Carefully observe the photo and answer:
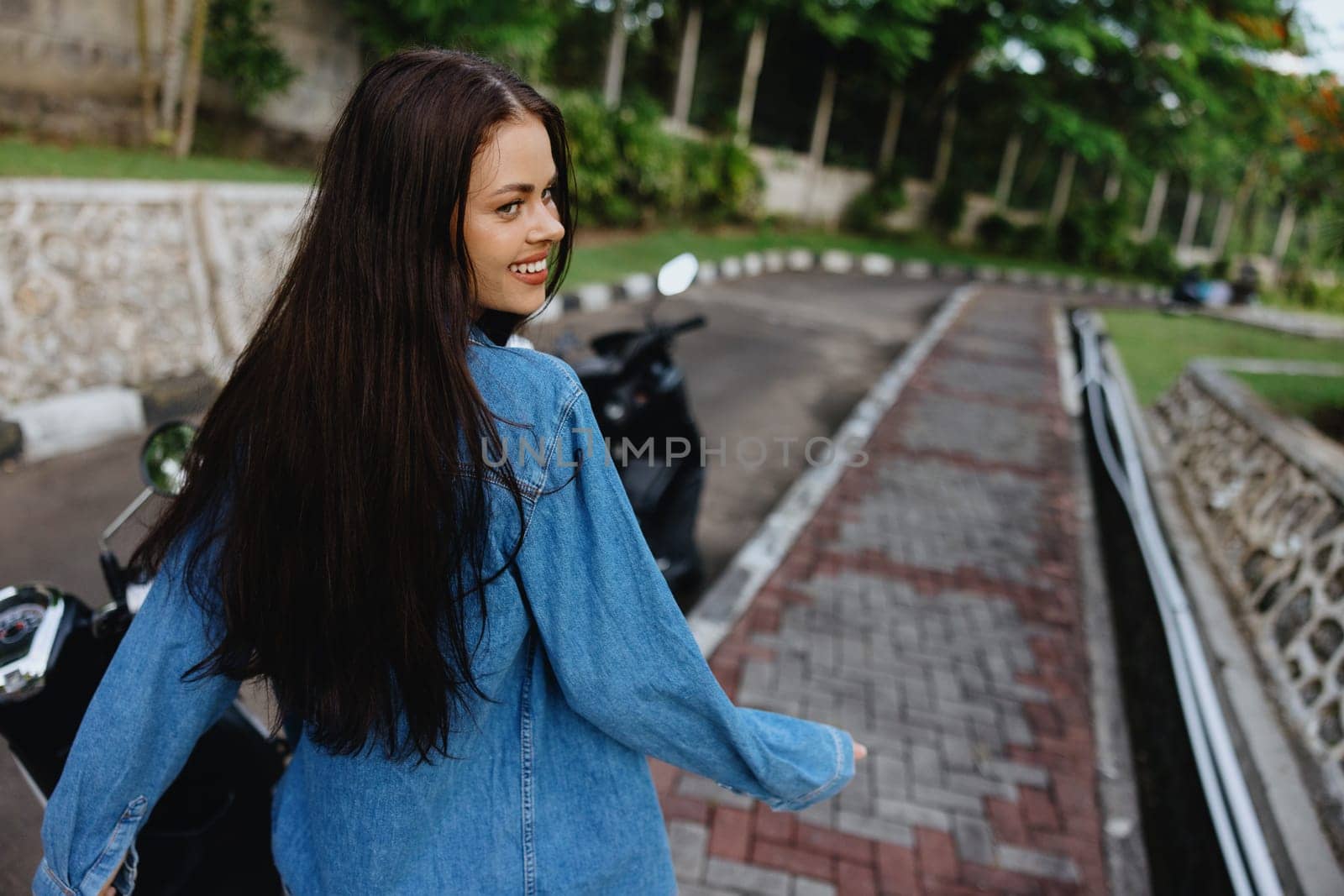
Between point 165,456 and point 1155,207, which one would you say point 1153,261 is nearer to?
point 1155,207

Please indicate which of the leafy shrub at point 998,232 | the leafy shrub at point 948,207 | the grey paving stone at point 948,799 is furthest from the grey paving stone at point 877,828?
the leafy shrub at point 998,232

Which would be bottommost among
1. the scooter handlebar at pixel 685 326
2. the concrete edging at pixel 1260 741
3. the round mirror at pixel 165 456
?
the concrete edging at pixel 1260 741


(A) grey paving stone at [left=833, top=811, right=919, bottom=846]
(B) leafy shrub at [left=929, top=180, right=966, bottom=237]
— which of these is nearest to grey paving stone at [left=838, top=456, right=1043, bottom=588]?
(A) grey paving stone at [left=833, top=811, right=919, bottom=846]

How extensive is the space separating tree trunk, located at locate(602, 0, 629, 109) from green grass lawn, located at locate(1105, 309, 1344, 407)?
30.4ft

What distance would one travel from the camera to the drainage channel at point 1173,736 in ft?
7.63

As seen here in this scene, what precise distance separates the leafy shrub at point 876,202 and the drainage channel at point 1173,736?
1964 cm

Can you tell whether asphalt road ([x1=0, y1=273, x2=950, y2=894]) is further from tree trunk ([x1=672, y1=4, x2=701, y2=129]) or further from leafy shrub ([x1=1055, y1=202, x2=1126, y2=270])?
leafy shrub ([x1=1055, y1=202, x2=1126, y2=270])

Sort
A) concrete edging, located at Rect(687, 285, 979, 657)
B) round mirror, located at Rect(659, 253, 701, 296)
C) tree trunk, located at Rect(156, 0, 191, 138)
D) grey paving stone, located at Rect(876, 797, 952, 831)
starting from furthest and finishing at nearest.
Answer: tree trunk, located at Rect(156, 0, 191, 138), concrete edging, located at Rect(687, 285, 979, 657), grey paving stone, located at Rect(876, 797, 952, 831), round mirror, located at Rect(659, 253, 701, 296)

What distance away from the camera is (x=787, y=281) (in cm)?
1459

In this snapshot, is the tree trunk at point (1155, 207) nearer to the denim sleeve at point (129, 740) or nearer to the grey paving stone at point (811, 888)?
the grey paving stone at point (811, 888)

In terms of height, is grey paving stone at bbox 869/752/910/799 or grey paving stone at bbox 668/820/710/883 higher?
grey paving stone at bbox 869/752/910/799

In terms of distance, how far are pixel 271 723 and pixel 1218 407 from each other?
5.58m

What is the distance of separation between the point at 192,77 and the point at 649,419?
21.0 ft

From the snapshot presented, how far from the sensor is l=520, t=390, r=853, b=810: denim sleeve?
3.02ft
